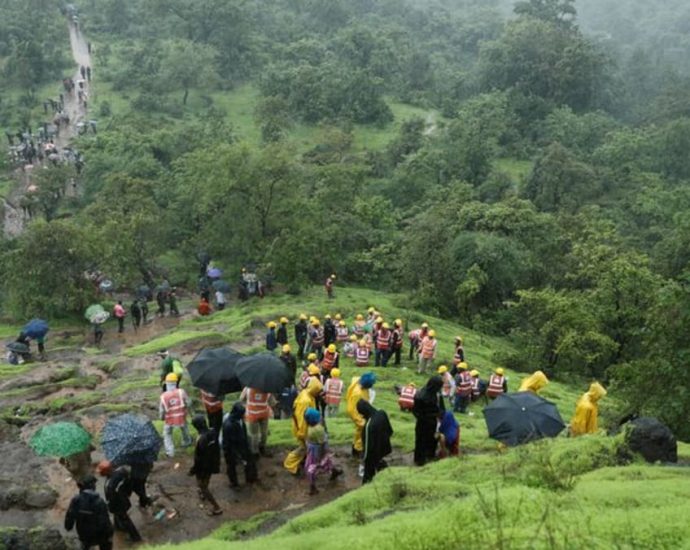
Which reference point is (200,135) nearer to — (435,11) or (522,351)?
(522,351)

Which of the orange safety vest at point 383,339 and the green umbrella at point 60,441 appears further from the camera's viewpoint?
the orange safety vest at point 383,339

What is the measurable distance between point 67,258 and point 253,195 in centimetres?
870

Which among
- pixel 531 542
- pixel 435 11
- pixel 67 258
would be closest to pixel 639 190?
pixel 67 258

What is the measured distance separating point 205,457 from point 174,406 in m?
2.01

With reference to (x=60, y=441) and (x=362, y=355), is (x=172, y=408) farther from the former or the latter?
(x=362, y=355)

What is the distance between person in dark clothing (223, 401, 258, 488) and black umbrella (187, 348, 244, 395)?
1.27 metres

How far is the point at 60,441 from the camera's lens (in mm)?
11023

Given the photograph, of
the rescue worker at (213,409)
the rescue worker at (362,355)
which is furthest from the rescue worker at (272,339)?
the rescue worker at (213,409)

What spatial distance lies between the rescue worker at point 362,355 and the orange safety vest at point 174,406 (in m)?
9.18

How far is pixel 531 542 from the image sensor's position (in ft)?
21.4

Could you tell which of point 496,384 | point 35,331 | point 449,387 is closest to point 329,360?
point 449,387

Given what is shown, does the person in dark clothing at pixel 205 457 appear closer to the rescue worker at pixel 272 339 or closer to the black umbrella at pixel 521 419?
the black umbrella at pixel 521 419

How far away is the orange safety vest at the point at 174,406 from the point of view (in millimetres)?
13031

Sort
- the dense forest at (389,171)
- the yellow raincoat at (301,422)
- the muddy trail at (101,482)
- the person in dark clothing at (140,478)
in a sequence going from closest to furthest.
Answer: the person in dark clothing at (140,478) < the muddy trail at (101,482) < the yellow raincoat at (301,422) < the dense forest at (389,171)
